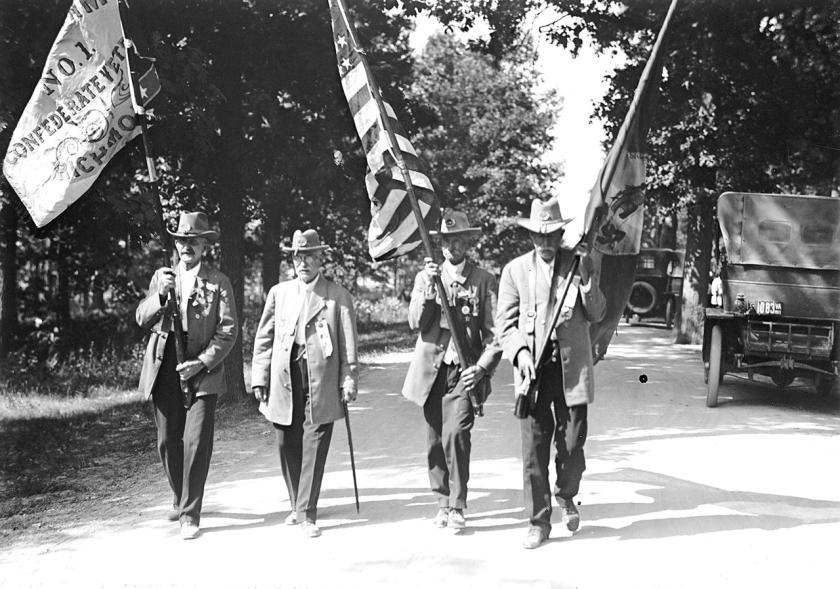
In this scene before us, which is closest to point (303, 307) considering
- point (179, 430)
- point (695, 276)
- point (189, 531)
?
point (179, 430)

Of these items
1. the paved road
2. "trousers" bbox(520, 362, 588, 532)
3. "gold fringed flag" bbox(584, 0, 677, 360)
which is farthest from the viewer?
"gold fringed flag" bbox(584, 0, 677, 360)

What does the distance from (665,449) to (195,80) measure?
6467 millimetres

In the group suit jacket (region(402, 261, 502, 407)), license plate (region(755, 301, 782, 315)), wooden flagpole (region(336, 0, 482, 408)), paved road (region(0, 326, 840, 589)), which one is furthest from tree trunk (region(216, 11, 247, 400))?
license plate (region(755, 301, 782, 315))

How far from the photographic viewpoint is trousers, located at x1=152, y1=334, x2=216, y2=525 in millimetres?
6129

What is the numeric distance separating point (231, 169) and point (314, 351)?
6.62 m

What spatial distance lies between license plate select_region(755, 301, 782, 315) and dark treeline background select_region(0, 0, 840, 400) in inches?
171

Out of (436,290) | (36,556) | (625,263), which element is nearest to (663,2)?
(625,263)

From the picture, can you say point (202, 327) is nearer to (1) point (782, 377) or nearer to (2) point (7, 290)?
(1) point (782, 377)

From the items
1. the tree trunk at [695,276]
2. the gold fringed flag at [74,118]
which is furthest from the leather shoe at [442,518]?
the tree trunk at [695,276]

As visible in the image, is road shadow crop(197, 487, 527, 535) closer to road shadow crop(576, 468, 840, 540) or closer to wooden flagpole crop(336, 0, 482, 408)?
road shadow crop(576, 468, 840, 540)

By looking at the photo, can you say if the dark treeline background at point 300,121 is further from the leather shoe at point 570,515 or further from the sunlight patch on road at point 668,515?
the sunlight patch on road at point 668,515

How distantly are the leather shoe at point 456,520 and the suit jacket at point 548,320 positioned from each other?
0.97 m

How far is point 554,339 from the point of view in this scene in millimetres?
6141

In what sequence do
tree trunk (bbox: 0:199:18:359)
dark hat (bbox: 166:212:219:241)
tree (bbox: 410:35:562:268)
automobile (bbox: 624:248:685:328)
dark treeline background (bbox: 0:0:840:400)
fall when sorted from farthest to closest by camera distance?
tree (bbox: 410:35:562:268) → automobile (bbox: 624:248:685:328) → tree trunk (bbox: 0:199:18:359) → dark treeline background (bbox: 0:0:840:400) → dark hat (bbox: 166:212:219:241)
